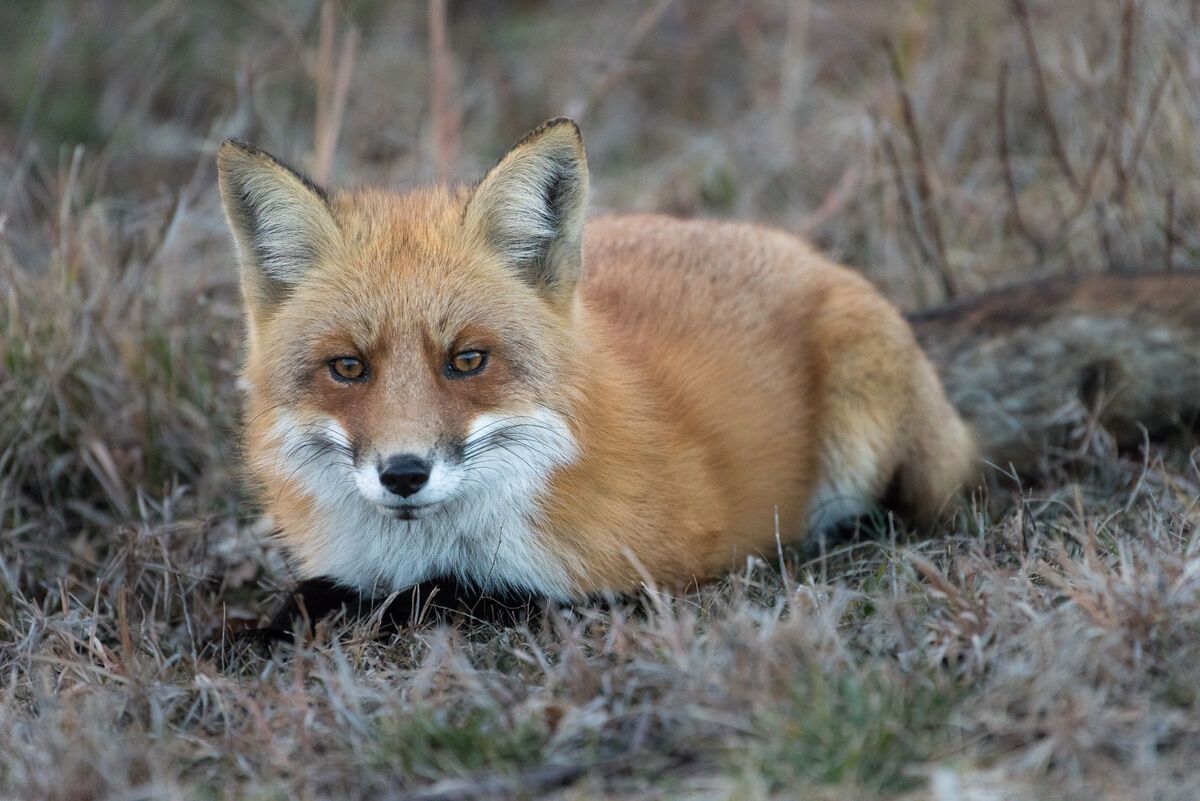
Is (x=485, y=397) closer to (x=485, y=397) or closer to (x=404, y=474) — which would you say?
(x=485, y=397)

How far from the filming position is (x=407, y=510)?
8.98 feet

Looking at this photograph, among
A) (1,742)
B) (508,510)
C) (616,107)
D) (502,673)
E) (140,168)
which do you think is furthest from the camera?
(616,107)

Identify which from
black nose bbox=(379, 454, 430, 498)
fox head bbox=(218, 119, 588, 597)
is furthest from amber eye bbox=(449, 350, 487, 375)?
black nose bbox=(379, 454, 430, 498)

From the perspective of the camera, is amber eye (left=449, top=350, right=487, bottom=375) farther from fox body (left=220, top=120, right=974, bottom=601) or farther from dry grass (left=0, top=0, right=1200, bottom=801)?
dry grass (left=0, top=0, right=1200, bottom=801)

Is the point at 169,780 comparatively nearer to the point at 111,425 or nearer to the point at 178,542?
the point at 178,542

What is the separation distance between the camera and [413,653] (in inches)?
113

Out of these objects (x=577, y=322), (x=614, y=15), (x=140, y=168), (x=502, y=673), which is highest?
(x=614, y=15)

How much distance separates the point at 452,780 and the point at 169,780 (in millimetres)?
544

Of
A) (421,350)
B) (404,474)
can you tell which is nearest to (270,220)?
(421,350)

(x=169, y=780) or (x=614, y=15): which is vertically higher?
(x=614, y=15)

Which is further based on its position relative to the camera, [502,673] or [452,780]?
[502,673]

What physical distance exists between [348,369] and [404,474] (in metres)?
0.41

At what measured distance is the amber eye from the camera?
2.89m

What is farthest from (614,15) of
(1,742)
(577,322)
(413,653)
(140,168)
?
(1,742)
